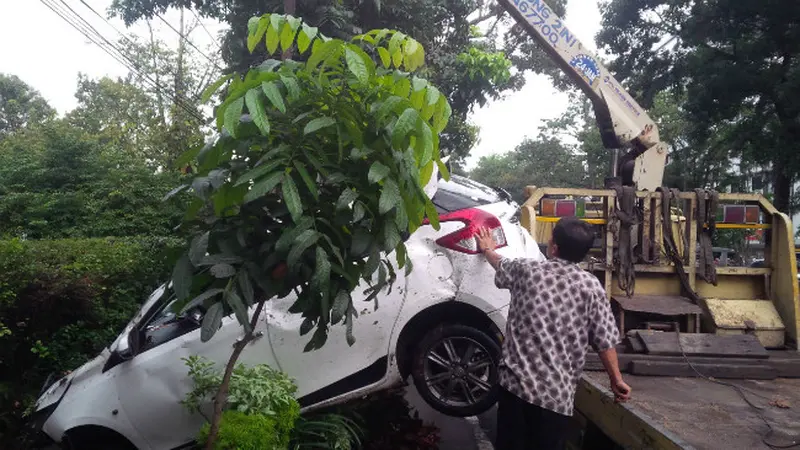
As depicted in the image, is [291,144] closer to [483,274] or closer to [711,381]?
[483,274]

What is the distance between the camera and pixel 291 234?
2.57 m

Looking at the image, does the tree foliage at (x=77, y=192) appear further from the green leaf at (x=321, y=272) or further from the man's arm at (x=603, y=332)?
the man's arm at (x=603, y=332)

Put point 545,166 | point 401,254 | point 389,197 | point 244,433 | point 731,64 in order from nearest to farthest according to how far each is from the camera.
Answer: point 389,197, point 401,254, point 244,433, point 731,64, point 545,166

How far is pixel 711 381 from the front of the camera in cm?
380

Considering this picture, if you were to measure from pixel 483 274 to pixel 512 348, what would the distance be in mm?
1136

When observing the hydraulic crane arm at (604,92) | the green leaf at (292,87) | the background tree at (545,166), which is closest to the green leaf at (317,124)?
the green leaf at (292,87)

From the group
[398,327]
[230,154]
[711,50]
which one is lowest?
[398,327]

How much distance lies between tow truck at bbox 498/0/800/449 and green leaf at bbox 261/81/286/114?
1.99 metres

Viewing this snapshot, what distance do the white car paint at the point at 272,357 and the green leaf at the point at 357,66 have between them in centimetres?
180

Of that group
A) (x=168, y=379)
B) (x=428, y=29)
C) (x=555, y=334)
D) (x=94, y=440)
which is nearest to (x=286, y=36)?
(x=555, y=334)

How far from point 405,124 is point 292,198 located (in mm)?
511

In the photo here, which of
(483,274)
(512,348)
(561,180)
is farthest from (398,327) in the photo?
(561,180)

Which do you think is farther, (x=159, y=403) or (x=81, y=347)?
(x=81, y=347)

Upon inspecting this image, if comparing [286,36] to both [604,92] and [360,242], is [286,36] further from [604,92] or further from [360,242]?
[604,92]
